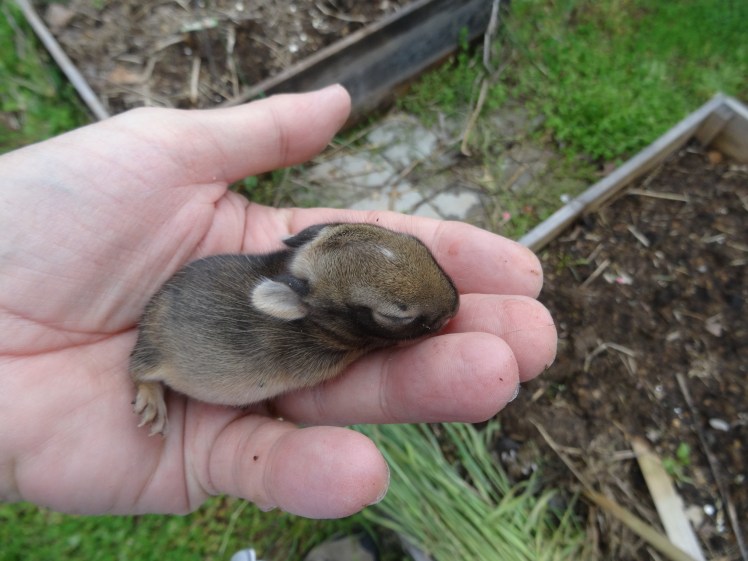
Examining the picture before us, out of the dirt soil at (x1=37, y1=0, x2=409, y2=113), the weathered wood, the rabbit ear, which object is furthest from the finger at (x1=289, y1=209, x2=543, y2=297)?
the dirt soil at (x1=37, y1=0, x2=409, y2=113)

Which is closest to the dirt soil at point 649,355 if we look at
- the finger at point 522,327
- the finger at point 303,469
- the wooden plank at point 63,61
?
the finger at point 522,327

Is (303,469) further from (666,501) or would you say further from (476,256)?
(666,501)

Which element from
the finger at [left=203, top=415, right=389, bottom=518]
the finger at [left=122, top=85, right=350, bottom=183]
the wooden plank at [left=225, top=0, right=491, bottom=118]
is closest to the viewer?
the finger at [left=203, top=415, right=389, bottom=518]

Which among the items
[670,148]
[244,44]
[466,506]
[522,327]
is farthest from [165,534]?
[670,148]

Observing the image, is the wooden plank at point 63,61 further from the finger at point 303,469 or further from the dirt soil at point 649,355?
the dirt soil at point 649,355

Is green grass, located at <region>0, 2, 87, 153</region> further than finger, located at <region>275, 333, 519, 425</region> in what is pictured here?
Yes

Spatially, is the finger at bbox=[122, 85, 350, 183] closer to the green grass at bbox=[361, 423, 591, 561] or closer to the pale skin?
the pale skin
